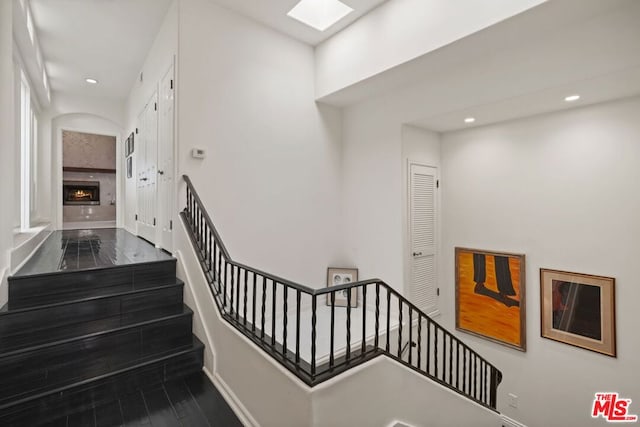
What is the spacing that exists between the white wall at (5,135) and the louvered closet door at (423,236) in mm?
4029

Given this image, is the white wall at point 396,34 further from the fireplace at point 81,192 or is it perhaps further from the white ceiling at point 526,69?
the fireplace at point 81,192

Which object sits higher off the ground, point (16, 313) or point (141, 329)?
point (16, 313)

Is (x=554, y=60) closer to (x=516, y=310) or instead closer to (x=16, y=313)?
(x=516, y=310)

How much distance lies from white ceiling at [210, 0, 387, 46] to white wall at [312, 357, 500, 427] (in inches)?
142

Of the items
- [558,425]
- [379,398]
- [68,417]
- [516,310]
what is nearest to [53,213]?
[68,417]

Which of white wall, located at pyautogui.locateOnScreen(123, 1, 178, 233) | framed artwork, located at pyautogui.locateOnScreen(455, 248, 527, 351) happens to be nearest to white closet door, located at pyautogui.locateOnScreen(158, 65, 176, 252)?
white wall, located at pyautogui.locateOnScreen(123, 1, 178, 233)

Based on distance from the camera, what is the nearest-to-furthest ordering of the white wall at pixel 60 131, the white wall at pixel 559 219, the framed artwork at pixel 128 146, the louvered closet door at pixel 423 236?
the white wall at pixel 559 219 < the louvered closet door at pixel 423 236 < the framed artwork at pixel 128 146 < the white wall at pixel 60 131

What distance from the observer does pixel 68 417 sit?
198 centimetres

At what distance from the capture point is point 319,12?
380 cm

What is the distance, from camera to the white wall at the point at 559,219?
3.11 m

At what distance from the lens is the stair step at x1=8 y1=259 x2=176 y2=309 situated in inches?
90.9

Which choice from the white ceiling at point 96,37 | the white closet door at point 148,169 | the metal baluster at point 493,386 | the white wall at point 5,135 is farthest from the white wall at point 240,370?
the metal baluster at point 493,386

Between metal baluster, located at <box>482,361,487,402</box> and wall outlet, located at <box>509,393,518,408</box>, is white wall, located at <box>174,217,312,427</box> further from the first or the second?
wall outlet, located at <box>509,393,518,408</box>

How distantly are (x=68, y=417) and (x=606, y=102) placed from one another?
553 cm
